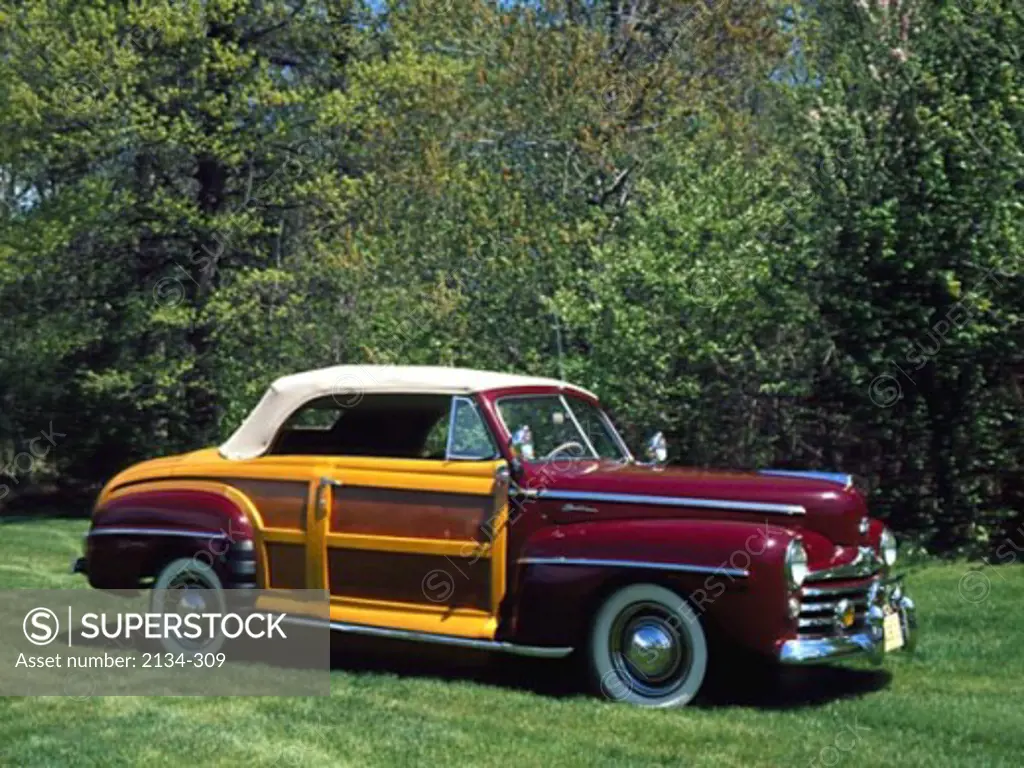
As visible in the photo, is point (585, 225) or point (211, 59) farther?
point (211, 59)

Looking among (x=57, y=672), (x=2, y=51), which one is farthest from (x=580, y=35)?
(x=57, y=672)

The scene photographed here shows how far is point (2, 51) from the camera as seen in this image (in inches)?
1019

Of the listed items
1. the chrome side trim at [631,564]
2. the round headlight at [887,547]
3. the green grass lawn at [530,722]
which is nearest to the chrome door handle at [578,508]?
the chrome side trim at [631,564]

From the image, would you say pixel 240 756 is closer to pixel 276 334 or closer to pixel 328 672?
pixel 328 672

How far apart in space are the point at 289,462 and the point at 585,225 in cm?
1135

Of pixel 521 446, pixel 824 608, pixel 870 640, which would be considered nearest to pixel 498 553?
Answer: pixel 521 446

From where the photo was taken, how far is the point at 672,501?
8.16 m

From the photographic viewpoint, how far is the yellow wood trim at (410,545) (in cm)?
854

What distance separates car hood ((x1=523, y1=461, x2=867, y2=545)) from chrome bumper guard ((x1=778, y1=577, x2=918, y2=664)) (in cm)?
44

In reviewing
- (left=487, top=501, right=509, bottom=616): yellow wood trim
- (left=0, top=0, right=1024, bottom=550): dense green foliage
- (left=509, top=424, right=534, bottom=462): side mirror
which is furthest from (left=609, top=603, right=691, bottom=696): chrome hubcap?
(left=0, top=0, right=1024, bottom=550): dense green foliage

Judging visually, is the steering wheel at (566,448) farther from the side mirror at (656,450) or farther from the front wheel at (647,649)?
the front wheel at (647,649)

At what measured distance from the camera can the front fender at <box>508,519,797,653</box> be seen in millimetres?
7633

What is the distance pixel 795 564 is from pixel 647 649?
0.97 metres

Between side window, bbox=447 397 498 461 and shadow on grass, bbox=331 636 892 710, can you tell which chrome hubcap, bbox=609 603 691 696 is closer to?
shadow on grass, bbox=331 636 892 710
